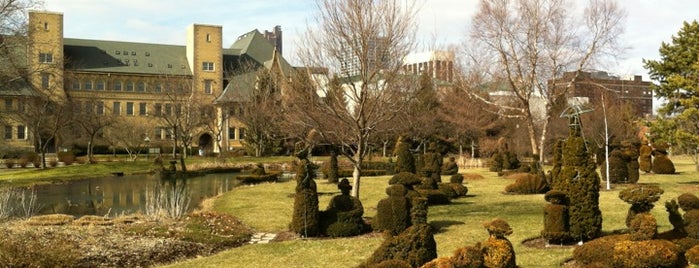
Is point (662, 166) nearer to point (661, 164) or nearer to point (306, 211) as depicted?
point (661, 164)

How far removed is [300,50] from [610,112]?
3877cm

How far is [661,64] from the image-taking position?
2311 centimetres

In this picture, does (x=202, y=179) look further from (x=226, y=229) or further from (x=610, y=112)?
(x=610, y=112)

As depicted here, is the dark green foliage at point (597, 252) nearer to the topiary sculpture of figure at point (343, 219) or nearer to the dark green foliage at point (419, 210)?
the dark green foliage at point (419, 210)

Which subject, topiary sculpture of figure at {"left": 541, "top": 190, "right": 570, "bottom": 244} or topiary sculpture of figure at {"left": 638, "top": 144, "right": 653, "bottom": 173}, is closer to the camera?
topiary sculpture of figure at {"left": 541, "top": 190, "right": 570, "bottom": 244}

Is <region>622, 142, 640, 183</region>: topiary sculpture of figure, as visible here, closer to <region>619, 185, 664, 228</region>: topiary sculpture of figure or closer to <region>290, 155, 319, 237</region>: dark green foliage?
<region>619, 185, 664, 228</region>: topiary sculpture of figure

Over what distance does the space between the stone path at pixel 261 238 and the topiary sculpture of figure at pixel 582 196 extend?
666cm

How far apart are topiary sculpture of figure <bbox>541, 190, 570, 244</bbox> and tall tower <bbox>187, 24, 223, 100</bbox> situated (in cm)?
6545

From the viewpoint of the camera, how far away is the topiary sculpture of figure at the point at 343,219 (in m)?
14.0

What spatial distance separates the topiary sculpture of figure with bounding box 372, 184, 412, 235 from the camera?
43.5 ft

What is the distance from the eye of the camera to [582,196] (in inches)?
455

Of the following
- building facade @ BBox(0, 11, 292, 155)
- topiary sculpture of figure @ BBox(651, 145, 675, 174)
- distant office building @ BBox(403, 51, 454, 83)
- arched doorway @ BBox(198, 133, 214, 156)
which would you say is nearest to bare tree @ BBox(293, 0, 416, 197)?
distant office building @ BBox(403, 51, 454, 83)

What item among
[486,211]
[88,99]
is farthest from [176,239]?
[88,99]

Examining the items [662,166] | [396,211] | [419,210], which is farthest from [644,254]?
[662,166]
